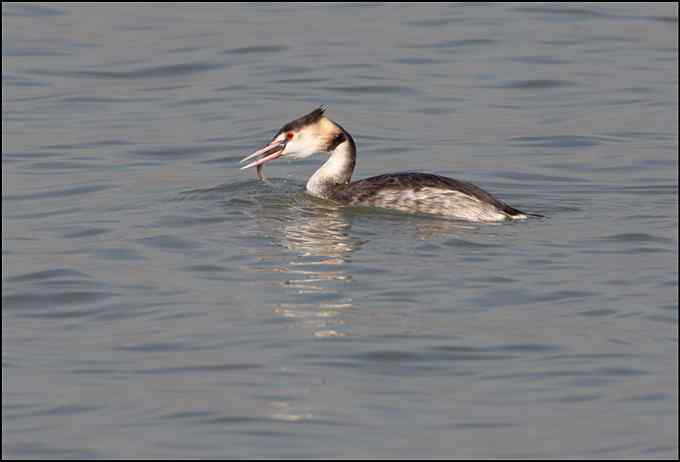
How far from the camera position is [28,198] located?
1487 centimetres

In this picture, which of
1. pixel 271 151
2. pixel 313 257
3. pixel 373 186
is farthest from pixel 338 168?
pixel 313 257

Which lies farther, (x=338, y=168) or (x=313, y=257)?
(x=338, y=168)

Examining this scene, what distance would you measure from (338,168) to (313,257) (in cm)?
283

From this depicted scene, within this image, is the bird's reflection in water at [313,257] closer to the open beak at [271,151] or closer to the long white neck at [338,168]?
the long white neck at [338,168]

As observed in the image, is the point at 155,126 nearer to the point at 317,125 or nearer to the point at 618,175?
the point at 317,125

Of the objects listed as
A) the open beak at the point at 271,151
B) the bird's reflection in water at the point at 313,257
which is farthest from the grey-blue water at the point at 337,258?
the open beak at the point at 271,151

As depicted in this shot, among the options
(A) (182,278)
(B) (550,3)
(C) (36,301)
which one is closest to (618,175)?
(A) (182,278)

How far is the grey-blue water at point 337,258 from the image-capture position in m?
8.20

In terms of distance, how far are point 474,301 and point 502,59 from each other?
1241 centimetres

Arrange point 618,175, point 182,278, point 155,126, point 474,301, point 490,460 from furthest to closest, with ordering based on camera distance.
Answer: point 155,126 → point 618,175 → point 182,278 → point 474,301 → point 490,460

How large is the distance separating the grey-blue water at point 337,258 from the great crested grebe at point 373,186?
19cm

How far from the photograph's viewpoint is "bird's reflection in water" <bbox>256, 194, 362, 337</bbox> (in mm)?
10172

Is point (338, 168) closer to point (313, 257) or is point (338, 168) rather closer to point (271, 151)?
point (271, 151)

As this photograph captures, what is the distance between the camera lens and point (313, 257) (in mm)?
11945
